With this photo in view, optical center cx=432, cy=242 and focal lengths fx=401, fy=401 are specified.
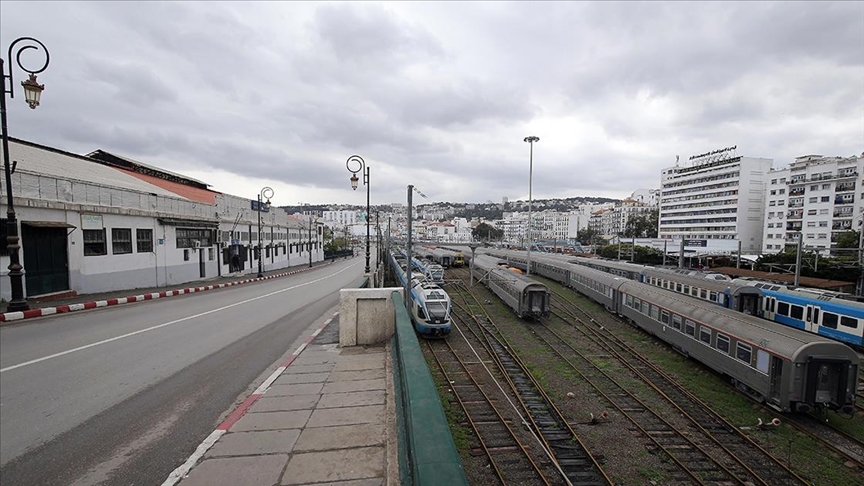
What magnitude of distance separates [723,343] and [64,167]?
3141 cm

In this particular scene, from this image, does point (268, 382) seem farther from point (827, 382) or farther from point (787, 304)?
point (787, 304)

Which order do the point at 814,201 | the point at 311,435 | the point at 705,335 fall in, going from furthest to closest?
the point at 814,201 → the point at 705,335 → the point at 311,435

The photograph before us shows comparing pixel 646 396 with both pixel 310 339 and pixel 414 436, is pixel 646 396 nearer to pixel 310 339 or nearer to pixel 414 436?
pixel 310 339

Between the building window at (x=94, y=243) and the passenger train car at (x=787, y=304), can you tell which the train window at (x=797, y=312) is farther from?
the building window at (x=94, y=243)

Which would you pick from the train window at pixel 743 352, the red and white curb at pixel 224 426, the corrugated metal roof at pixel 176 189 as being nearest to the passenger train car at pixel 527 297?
the train window at pixel 743 352

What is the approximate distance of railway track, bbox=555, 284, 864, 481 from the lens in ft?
30.2

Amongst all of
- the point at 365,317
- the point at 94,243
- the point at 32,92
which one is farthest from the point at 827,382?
the point at 94,243

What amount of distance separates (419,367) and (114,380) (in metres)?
6.65

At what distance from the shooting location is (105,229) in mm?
19328

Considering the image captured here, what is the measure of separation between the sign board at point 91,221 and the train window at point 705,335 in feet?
84.7

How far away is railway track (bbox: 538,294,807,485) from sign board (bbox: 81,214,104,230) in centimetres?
2236

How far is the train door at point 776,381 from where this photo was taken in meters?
10.6

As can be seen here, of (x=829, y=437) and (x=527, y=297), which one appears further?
(x=527, y=297)

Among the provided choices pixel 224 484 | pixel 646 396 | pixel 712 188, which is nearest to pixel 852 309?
pixel 646 396
